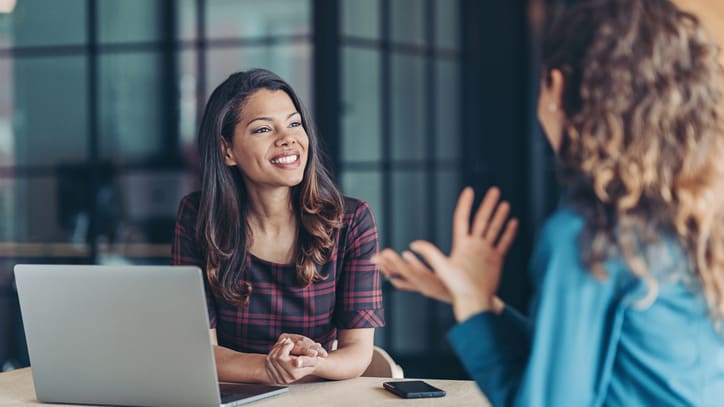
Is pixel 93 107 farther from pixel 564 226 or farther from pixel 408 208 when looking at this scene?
pixel 564 226

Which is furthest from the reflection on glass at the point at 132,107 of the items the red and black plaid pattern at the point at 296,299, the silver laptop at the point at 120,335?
the silver laptop at the point at 120,335

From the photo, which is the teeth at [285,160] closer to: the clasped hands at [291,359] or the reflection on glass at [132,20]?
the clasped hands at [291,359]

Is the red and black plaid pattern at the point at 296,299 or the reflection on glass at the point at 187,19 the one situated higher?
the reflection on glass at the point at 187,19

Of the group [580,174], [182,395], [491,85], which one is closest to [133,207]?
[491,85]

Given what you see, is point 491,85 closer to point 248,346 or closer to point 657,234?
point 248,346

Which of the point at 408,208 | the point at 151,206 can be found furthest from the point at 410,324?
the point at 151,206

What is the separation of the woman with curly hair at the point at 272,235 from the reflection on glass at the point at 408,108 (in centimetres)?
260

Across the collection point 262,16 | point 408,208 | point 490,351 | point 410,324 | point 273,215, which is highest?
point 262,16

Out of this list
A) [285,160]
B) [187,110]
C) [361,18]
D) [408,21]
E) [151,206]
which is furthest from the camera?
[187,110]

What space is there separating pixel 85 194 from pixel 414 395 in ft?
13.0

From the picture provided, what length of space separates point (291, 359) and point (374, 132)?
302 cm

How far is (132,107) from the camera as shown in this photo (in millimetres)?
5949

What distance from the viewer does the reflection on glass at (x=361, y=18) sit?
441cm

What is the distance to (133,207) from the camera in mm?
5543
